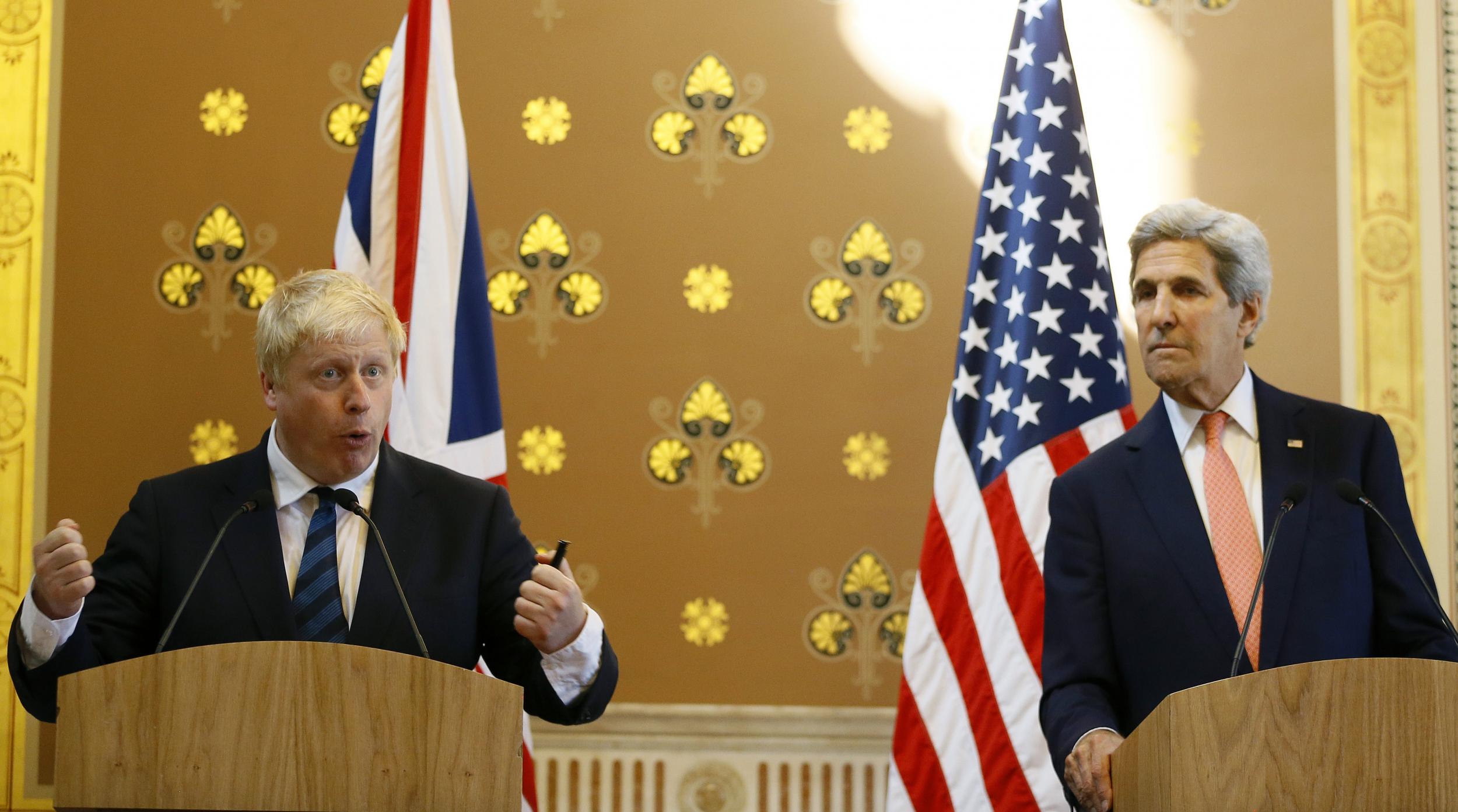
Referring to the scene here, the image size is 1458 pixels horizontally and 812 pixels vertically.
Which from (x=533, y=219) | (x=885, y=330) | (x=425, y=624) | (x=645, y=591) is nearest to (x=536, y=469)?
(x=645, y=591)

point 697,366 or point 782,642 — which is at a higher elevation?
point 697,366

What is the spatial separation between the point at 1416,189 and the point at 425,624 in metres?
2.79

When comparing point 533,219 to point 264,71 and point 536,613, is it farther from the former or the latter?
point 536,613

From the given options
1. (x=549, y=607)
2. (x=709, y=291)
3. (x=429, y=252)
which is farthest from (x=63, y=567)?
(x=709, y=291)

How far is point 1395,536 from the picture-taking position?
Result: 203cm

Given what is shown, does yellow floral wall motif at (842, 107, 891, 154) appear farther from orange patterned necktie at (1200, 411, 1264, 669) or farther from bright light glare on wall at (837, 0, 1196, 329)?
orange patterned necktie at (1200, 411, 1264, 669)

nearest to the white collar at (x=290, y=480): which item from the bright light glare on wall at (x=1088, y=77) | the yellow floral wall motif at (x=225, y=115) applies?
the yellow floral wall motif at (x=225, y=115)

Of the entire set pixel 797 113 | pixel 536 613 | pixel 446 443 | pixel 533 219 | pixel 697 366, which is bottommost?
pixel 536 613

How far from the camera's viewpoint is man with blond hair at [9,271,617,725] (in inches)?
77.9

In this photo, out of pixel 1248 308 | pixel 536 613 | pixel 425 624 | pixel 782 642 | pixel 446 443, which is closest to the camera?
pixel 536 613

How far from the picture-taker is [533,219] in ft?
11.6

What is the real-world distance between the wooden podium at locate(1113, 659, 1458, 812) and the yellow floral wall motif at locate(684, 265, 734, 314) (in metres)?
2.05

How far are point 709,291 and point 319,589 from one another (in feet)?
5.56

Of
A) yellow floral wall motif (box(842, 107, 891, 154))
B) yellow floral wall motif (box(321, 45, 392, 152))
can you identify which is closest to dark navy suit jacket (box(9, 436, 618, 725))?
yellow floral wall motif (box(321, 45, 392, 152))
